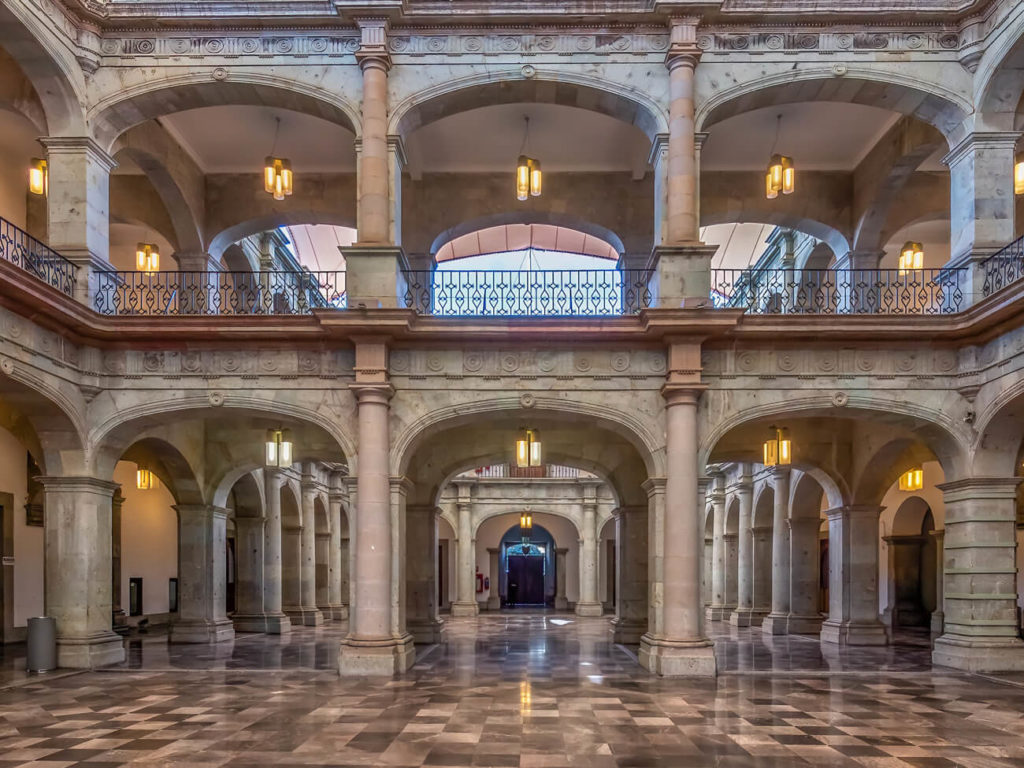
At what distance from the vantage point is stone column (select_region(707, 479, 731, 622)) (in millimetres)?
26953

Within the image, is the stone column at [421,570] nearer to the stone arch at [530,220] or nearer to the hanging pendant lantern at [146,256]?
the stone arch at [530,220]

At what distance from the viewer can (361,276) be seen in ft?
45.3

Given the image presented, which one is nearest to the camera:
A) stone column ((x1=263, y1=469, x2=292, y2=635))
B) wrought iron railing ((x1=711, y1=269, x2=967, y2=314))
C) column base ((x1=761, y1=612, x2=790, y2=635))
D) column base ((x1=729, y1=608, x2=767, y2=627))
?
wrought iron railing ((x1=711, y1=269, x2=967, y2=314))

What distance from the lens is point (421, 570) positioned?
1902cm

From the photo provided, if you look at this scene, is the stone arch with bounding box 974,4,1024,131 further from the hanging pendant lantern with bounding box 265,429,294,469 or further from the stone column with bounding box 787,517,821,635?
the hanging pendant lantern with bounding box 265,429,294,469

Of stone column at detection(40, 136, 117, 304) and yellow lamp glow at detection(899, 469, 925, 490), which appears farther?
yellow lamp glow at detection(899, 469, 925, 490)

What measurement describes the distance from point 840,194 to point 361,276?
382 inches

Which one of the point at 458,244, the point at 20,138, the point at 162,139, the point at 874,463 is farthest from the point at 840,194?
the point at 20,138

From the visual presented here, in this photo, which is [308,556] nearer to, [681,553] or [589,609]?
[589,609]

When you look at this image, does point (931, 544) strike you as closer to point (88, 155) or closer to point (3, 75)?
point (88, 155)

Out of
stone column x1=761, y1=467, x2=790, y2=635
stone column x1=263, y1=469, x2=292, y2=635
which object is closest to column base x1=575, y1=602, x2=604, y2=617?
stone column x1=761, y1=467, x2=790, y2=635

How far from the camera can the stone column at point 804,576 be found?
808 inches

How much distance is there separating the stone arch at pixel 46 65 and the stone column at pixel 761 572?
57.4ft

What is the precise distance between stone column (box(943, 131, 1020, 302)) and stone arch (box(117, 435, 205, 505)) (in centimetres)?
1389
